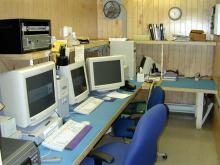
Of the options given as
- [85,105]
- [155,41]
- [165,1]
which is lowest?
[85,105]

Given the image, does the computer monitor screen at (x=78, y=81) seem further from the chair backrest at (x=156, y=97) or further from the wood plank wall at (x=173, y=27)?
the wood plank wall at (x=173, y=27)

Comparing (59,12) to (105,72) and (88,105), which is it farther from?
(88,105)

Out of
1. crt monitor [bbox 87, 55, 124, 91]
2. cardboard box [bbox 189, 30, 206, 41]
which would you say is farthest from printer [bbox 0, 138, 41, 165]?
cardboard box [bbox 189, 30, 206, 41]

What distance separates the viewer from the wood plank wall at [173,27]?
4.35 m

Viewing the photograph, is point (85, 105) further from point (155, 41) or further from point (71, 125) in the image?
point (155, 41)

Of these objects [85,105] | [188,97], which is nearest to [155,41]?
[188,97]

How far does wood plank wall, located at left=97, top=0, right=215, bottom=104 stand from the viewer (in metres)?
4.35

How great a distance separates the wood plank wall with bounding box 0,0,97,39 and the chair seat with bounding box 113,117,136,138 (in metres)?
1.31

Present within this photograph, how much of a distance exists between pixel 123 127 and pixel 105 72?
27.7 inches

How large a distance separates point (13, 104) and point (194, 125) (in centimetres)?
308

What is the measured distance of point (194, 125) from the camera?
4141 mm

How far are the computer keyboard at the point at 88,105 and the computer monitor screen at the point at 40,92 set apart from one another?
44 cm

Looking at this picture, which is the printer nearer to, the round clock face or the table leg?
the table leg

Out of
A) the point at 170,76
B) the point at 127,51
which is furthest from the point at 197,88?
the point at 127,51
